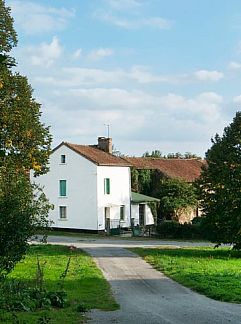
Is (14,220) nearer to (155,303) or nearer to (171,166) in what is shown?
(155,303)

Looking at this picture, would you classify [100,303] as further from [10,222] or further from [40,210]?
[40,210]

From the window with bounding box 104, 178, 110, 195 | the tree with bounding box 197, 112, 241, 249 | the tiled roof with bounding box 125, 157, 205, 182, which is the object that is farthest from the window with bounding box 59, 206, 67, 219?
the tree with bounding box 197, 112, 241, 249

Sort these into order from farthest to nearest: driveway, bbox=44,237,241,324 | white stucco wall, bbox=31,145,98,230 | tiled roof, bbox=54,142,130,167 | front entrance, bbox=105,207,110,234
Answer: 1. tiled roof, bbox=54,142,130,167
2. front entrance, bbox=105,207,110,234
3. white stucco wall, bbox=31,145,98,230
4. driveway, bbox=44,237,241,324

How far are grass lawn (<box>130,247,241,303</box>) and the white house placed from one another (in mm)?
19822

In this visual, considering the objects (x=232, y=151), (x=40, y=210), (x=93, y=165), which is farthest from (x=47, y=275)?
(x=93, y=165)

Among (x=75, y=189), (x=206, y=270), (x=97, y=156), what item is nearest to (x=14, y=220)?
(x=206, y=270)

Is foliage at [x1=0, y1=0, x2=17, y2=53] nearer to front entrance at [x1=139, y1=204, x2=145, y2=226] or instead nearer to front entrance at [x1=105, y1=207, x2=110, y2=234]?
front entrance at [x1=105, y1=207, x2=110, y2=234]

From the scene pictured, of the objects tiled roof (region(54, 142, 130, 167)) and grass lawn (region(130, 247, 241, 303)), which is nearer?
grass lawn (region(130, 247, 241, 303))

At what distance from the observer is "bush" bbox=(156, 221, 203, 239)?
175 feet

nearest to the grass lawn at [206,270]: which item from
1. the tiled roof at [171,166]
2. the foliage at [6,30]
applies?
the foliage at [6,30]

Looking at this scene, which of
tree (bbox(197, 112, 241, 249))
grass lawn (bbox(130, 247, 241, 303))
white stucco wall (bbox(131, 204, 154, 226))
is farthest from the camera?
white stucco wall (bbox(131, 204, 154, 226))

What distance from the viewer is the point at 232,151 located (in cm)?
3338

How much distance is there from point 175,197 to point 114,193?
692 centimetres

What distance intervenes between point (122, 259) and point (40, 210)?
12.2 metres
